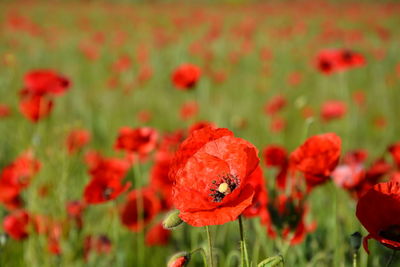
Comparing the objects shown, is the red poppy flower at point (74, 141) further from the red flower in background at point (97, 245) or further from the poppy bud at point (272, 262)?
the poppy bud at point (272, 262)

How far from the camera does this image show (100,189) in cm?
117

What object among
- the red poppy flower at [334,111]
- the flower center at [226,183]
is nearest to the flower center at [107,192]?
the flower center at [226,183]

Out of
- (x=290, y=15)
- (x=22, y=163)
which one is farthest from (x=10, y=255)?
(x=290, y=15)

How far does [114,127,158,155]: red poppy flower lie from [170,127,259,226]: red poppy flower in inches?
21.7

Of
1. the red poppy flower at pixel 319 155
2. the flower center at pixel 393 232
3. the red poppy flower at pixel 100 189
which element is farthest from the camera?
the red poppy flower at pixel 100 189

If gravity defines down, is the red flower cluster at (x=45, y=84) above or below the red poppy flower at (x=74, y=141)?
above

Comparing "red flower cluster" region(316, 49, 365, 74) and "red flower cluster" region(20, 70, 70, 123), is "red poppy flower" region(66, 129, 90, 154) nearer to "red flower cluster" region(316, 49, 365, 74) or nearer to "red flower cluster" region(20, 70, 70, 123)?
"red flower cluster" region(20, 70, 70, 123)

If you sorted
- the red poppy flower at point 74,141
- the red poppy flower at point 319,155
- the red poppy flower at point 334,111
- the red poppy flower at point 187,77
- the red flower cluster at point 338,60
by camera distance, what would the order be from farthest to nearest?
the red poppy flower at point 334,111 < the red flower cluster at point 338,60 < the red poppy flower at point 187,77 < the red poppy flower at point 74,141 < the red poppy flower at point 319,155

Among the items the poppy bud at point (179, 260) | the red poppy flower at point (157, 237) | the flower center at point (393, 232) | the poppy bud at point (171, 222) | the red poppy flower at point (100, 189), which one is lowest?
the red poppy flower at point (157, 237)

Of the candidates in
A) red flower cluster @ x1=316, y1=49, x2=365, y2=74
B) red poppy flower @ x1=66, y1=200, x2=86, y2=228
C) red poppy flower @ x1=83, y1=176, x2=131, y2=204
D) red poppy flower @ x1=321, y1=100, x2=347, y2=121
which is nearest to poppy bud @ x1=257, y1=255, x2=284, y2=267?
red poppy flower @ x1=83, y1=176, x2=131, y2=204

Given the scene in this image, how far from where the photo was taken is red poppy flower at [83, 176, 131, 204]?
1.08 metres

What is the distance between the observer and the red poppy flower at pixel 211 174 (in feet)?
1.94

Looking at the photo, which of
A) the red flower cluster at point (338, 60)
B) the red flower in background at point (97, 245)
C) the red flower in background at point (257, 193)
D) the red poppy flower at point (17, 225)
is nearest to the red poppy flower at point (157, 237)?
the red flower in background at point (97, 245)

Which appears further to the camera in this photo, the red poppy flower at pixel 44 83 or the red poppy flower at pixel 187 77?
the red poppy flower at pixel 187 77
